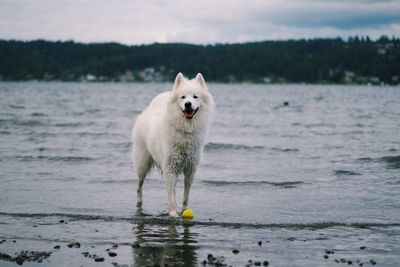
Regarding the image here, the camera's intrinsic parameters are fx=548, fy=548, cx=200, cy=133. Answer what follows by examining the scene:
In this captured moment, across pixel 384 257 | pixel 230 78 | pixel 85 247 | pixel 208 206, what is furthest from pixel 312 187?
pixel 230 78

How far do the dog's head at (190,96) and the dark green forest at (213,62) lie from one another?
126708 mm

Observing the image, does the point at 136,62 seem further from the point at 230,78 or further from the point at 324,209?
the point at 324,209

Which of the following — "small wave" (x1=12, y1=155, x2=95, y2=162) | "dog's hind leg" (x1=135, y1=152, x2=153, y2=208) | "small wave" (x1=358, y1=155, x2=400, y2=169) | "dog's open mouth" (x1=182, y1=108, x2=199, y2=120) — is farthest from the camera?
"small wave" (x1=12, y1=155, x2=95, y2=162)

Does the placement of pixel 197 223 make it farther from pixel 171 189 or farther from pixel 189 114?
pixel 189 114

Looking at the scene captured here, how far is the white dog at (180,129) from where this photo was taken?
9219mm

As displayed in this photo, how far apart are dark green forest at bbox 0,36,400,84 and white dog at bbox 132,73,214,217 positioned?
126 meters

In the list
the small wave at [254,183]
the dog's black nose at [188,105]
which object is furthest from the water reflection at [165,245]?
the small wave at [254,183]

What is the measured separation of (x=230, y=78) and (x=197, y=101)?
13818cm

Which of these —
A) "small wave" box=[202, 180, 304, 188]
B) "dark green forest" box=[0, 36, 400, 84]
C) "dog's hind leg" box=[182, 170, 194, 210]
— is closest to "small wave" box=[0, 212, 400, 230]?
"dog's hind leg" box=[182, 170, 194, 210]

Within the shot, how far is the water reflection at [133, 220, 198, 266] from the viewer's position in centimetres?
700

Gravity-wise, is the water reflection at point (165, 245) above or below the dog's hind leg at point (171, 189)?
below

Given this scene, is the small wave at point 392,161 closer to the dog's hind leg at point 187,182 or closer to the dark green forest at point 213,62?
the dog's hind leg at point 187,182

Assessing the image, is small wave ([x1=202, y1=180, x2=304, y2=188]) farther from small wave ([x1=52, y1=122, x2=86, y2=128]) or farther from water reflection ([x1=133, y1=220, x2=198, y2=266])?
small wave ([x1=52, y1=122, x2=86, y2=128])

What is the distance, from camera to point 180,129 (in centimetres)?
944
